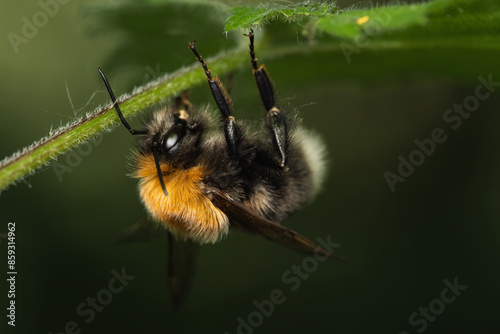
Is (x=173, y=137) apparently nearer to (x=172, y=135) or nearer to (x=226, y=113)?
(x=172, y=135)

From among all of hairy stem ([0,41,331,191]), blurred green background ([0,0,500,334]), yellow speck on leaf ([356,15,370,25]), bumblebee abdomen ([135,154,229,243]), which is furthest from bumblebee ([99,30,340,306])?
blurred green background ([0,0,500,334])

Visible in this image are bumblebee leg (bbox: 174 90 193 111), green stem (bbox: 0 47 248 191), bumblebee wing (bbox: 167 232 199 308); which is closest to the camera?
green stem (bbox: 0 47 248 191)

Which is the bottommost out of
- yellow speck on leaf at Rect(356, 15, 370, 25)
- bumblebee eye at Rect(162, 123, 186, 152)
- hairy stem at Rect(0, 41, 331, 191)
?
bumblebee eye at Rect(162, 123, 186, 152)

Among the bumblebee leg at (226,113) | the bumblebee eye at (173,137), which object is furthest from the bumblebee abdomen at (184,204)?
the bumblebee leg at (226,113)

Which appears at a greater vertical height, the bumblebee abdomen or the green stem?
the green stem

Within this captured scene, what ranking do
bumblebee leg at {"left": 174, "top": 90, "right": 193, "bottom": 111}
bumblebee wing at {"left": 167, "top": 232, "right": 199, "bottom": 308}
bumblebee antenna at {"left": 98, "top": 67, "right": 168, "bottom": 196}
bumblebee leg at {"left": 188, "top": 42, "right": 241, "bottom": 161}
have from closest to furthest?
bumblebee antenna at {"left": 98, "top": 67, "right": 168, "bottom": 196}, bumblebee leg at {"left": 188, "top": 42, "right": 241, "bottom": 161}, bumblebee wing at {"left": 167, "top": 232, "right": 199, "bottom": 308}, bumblebee leg at {"left": 174, "top": 90, "right": 193, "bottom": 111}

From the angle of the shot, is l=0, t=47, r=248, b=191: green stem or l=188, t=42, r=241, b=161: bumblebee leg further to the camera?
l=188, t=42, r=241, b=161: bumblebee leg

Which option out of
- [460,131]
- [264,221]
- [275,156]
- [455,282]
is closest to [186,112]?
[275,156]

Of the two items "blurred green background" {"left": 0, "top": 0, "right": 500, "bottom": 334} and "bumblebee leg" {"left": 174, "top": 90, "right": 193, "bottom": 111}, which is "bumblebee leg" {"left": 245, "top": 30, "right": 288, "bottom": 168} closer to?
"bumblebee leg" {"left": 174, "top": 90, "right": 193, "bottom": 111}
